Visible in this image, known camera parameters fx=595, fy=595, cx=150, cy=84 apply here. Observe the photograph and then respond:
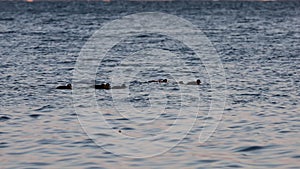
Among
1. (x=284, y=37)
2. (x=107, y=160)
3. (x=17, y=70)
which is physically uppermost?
(x=284, y=37)

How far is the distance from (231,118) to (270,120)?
158 centimetres

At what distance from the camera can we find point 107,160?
60.5 ft

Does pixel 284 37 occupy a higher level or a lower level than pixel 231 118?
higher

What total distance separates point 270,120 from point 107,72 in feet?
55.6

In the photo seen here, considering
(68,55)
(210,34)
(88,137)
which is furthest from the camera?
(210,34)

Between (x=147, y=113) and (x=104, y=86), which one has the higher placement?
(x=104, y=86)

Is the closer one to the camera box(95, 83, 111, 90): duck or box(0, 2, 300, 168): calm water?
box(0, 2, 300, 168): calm water

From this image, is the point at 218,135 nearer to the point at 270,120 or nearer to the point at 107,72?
the point at 270,120

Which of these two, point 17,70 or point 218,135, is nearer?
point 218,135

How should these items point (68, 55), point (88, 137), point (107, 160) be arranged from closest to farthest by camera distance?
1. point (107, 160)
2. point (88, 137)
3. point (68, 55)

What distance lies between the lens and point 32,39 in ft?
208

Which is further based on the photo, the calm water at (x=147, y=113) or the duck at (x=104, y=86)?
the duck at (x=104, y=86)

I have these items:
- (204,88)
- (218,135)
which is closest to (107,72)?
(204,88)

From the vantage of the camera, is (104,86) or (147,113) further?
(104,86)
